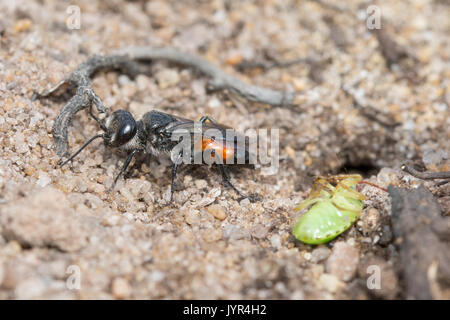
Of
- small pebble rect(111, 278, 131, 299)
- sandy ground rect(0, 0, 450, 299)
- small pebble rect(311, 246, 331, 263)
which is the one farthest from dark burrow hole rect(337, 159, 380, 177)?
small pebble rect(111, 278, 131, 299)

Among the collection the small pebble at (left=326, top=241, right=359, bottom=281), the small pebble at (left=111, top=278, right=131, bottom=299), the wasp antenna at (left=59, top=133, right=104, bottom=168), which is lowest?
the small pebble at (left=111, top=278, right=131, bottom=299)

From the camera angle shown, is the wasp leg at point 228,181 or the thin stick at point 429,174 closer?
the thin stick at point 429,174

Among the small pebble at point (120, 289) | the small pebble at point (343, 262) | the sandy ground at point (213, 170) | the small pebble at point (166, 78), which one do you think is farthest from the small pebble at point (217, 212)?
the small pebble at point (166, 78)

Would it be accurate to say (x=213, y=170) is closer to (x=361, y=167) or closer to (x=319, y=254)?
(x=319, y=254)

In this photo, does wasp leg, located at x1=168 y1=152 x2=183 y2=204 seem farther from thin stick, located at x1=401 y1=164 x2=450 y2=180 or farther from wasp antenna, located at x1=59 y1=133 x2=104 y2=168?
thin stick, located at x1=401 y1=164 x2=450 y2=180

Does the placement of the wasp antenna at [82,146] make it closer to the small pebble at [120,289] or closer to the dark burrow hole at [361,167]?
the small pebble at [120,289]

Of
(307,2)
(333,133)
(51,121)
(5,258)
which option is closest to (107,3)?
(51,121)

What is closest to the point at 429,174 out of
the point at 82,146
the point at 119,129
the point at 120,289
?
the point at 120,289
